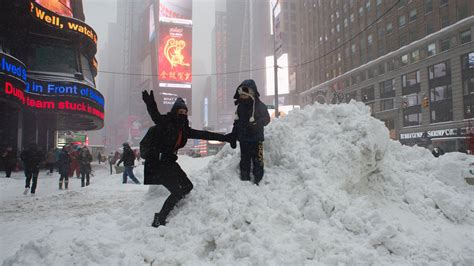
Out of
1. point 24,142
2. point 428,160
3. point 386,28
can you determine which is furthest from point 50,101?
point 386,28

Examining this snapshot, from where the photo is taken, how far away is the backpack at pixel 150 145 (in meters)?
4.38

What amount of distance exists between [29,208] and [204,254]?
7.37m

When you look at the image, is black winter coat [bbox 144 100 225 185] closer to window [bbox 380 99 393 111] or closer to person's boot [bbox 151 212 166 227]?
person's boot [bbox 151 212 166 227]

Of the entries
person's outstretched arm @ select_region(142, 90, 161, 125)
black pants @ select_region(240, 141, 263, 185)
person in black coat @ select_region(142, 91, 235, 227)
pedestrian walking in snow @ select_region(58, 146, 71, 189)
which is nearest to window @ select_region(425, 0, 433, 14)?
pedestrian walking in snow @ select_region(58, 146, 71, 189)

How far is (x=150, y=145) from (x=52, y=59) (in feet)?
79.4

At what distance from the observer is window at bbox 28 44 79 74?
2270 cm

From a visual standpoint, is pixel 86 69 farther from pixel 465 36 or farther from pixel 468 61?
pixel 465 36

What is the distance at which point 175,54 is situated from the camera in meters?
96.0

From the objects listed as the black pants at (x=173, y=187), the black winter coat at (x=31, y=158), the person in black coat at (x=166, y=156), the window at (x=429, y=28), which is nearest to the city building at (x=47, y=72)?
the black winter coat at (x=31, y=158)

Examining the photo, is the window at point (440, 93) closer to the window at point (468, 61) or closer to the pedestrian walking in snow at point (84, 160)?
the window at point (468, 61)

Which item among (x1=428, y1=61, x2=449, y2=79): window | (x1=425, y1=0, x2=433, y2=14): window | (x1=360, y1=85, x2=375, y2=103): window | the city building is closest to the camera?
the city building

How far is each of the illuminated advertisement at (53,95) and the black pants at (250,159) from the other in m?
18.0

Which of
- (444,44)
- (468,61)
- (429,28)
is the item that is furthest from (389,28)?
(468,61)

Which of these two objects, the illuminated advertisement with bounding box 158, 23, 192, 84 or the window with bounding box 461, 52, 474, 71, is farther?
the illuminated advertisement with bounding box 158, 23, 192, 84
